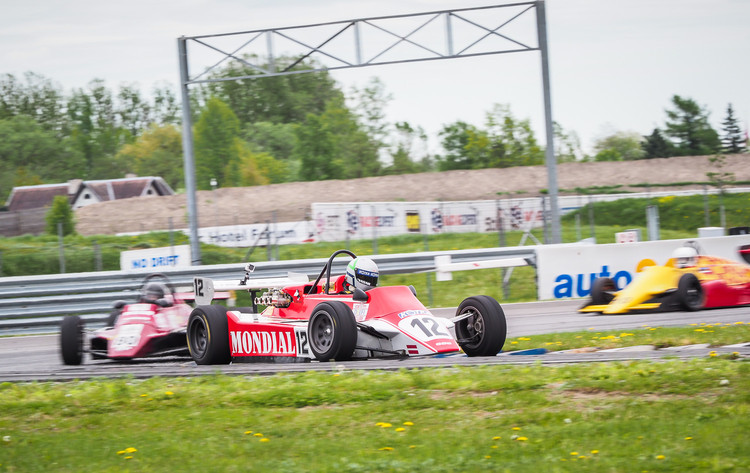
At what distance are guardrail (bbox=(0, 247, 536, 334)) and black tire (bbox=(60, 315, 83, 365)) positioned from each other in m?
5.50

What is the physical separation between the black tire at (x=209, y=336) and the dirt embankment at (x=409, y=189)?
131 ft

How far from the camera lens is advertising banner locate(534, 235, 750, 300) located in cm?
1880

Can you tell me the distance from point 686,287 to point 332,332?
7363 mm

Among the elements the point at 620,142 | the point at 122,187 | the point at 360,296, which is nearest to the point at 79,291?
the point at 360,296

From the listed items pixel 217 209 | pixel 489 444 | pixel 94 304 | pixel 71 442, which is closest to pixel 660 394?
pixel 489 444

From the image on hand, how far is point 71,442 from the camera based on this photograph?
6105 millimetres

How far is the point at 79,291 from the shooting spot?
1808cm

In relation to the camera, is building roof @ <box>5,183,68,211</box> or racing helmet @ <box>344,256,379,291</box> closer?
racing helmet @ <box>344,256,379,291</box>

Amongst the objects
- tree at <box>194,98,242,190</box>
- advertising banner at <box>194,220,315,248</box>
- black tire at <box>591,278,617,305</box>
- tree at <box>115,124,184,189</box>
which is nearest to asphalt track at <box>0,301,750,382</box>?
black tire at <box>591,278,617,305</box>

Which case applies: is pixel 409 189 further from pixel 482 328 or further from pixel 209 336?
pixel 482 328

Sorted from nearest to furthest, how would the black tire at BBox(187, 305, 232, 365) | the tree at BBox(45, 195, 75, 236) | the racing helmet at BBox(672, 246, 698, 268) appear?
the black tire at BBox(187, 305, 232, 365)
the racing helmet at BBox(672, 246, 698, 268)
the tree at BBox(45, 195, 75, 236)

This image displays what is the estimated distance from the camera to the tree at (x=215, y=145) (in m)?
75.1

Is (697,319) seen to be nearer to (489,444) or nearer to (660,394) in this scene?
(660,394)

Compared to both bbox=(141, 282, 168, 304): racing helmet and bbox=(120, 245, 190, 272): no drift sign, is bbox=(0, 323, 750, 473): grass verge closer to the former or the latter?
bbox=(141, 282, 168, 304): racing helmet
